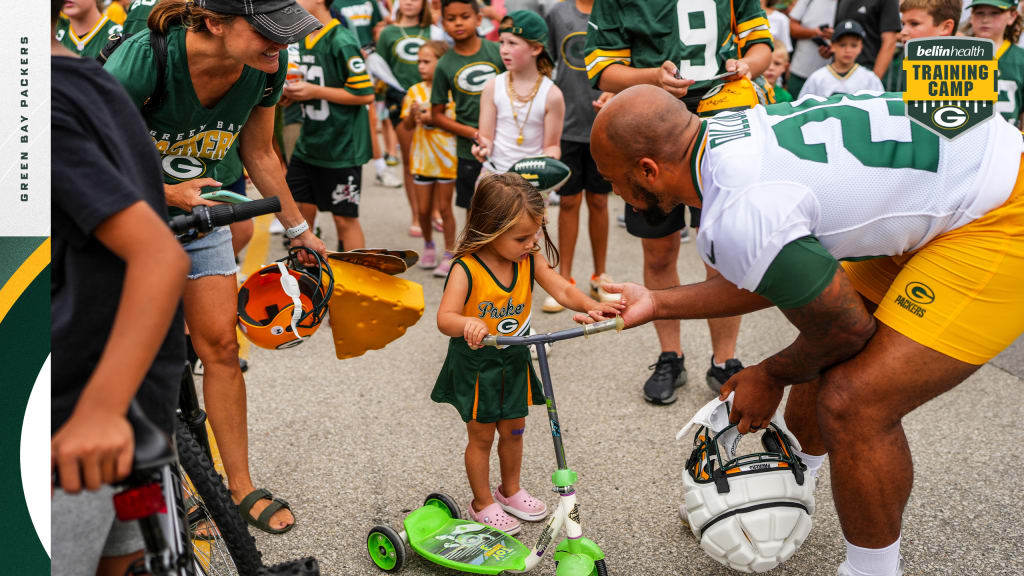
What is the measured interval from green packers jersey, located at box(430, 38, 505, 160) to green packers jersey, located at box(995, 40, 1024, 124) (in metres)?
3.18

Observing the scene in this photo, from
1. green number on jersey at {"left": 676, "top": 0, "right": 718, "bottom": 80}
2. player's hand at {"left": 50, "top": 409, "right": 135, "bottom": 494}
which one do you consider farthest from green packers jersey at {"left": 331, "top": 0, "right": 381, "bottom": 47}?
player's hand at {"left": 50, "top": 409, "right": 135, "bottom": 494}

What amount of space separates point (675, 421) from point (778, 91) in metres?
4.64

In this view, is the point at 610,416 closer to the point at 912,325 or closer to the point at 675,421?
the point at 675,421

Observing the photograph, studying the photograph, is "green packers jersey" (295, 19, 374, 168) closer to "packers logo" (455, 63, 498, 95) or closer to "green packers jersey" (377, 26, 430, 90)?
"packers logo" (455, 63, 498, 95)

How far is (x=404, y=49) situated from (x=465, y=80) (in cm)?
165

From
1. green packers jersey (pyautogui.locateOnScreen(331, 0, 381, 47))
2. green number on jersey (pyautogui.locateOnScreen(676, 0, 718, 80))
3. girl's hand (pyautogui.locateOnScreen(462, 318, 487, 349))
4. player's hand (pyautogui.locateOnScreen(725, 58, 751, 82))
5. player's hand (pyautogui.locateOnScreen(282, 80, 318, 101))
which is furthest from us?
green packers jersey (pyautogui.locateOnScreen(331, 0, 381, 47))

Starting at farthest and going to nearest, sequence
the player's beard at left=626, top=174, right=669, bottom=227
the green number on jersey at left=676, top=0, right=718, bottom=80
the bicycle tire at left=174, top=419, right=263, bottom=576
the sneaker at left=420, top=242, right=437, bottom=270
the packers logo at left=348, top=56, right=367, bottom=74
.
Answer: the sneaker at left=420, top=242, right=437, bottom=270
the packers logo at left=348, top=56, right=367, bottom=74
the green number on jersey at left=676, top=0, right=718, bottom=80
the player's beard at left=626, top=174, right=669, bottom=227
the bicycle tire at left=174, top=419, right=263, bottom=576

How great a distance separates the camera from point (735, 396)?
2.63m

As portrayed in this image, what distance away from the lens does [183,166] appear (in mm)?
2992

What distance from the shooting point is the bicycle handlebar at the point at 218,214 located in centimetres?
221

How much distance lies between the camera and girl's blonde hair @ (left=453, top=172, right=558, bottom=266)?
2.87 metres

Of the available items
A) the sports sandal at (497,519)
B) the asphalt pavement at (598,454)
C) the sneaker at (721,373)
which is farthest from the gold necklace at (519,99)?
the sports sandal at (497,519)

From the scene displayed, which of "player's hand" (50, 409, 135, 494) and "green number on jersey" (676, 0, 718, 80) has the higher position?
"player's hand" (50, 409, 135, 494)

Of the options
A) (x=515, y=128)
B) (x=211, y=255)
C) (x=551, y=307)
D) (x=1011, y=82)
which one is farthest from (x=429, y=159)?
(x=1011, y=82)
